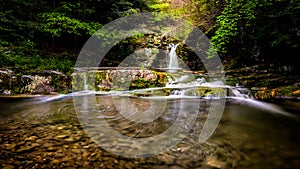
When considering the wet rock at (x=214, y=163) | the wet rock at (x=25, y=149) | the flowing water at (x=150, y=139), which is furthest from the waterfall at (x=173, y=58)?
the wet rock at (x=25, y=149)

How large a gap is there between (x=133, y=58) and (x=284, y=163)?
10915 mm

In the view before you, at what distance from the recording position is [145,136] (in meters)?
2.85

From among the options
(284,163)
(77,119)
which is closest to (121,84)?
(77,119)

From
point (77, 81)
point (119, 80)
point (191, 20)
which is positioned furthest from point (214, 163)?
point (191, 20)

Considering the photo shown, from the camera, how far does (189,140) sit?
8.87 feet

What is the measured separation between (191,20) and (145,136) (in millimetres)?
9857

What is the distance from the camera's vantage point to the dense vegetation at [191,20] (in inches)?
314

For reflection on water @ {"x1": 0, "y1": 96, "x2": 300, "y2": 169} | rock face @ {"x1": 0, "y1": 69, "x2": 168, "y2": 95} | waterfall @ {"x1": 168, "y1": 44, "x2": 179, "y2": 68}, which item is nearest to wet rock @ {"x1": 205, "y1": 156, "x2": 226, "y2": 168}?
Result: reflection on water @ {"x1": 0, "y1": 96, "x2": 300, "y2": 169}

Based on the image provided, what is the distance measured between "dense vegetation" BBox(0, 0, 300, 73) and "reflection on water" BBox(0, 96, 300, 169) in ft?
16.5

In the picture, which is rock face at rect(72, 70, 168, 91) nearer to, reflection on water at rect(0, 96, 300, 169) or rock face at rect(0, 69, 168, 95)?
rock face at rect(0, 69, 168, 95)

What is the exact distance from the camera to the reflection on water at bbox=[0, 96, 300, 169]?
2.01 m

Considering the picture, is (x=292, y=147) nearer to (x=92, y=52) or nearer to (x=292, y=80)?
(x=292, y=80)

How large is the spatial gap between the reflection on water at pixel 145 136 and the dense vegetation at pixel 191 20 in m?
5.03

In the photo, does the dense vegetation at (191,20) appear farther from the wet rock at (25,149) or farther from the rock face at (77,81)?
the wet rock at (25,149)
